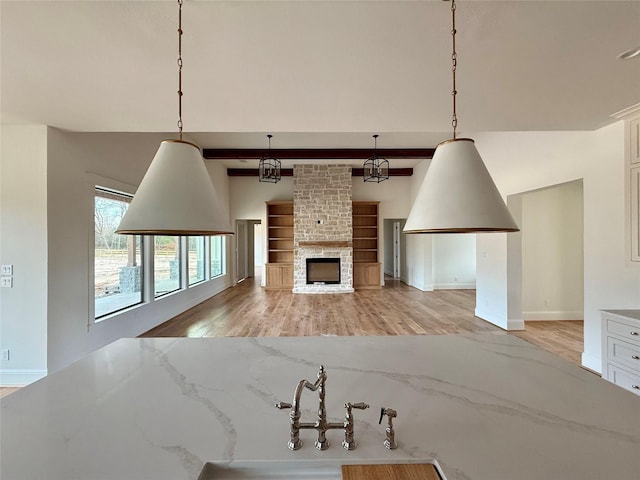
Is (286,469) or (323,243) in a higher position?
(323,243)

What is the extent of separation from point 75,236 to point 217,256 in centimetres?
482

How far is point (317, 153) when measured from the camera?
6.98m

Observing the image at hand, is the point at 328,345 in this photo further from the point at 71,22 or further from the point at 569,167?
the point at 569,167

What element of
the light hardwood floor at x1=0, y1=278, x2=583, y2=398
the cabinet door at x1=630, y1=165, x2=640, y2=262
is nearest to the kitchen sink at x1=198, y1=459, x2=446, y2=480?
the cabinet door at x1=630, y1=165, x2=640, y2=262

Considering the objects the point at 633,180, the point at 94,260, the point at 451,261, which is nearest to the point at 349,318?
the point at 94,260

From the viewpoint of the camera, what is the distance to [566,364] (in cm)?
140

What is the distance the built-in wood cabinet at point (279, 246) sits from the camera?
8.62m

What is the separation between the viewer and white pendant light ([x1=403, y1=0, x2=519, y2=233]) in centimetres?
98

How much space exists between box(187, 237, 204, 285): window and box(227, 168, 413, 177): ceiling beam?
250 centimetres

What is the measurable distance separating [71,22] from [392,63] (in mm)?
1895

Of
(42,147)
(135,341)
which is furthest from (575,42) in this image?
(42,147)

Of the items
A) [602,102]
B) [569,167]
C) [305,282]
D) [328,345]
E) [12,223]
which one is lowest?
[305,282]

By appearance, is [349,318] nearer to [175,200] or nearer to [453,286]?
[453,286]

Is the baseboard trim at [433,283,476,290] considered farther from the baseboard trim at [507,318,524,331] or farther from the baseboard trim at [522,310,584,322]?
the baseboard trim at [507,318,524,331]
